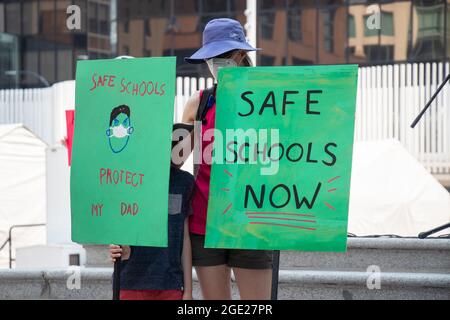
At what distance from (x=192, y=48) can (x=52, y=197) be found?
21.0 m

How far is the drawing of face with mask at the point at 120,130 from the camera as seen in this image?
4.42 metres

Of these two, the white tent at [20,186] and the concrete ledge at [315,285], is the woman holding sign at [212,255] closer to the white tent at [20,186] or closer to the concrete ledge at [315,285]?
the concrete ledge at [315,285]

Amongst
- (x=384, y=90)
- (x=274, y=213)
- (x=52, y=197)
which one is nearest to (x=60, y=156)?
(x=52, y=197)

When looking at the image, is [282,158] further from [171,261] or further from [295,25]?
[295,25]

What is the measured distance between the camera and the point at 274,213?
4.21 metres

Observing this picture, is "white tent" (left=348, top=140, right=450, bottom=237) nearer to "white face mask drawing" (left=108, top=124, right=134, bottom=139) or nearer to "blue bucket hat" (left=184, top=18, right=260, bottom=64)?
"blue bucket hat" (left=184, top=18, right=260, bottom=64)

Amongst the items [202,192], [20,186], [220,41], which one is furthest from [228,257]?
[20,186]

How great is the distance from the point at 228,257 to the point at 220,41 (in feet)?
3.21

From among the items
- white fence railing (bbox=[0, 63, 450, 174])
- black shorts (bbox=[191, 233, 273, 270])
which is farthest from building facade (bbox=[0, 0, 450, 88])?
black shorts (bbox=[191, 233, 273, 270])

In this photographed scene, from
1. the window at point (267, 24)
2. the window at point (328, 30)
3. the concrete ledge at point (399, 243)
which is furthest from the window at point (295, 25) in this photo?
the concrete ledge at point (399, 243)

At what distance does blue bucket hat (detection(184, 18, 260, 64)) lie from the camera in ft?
14.9

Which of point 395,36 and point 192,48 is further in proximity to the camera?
point 192,48

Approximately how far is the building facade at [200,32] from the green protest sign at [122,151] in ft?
60.6
